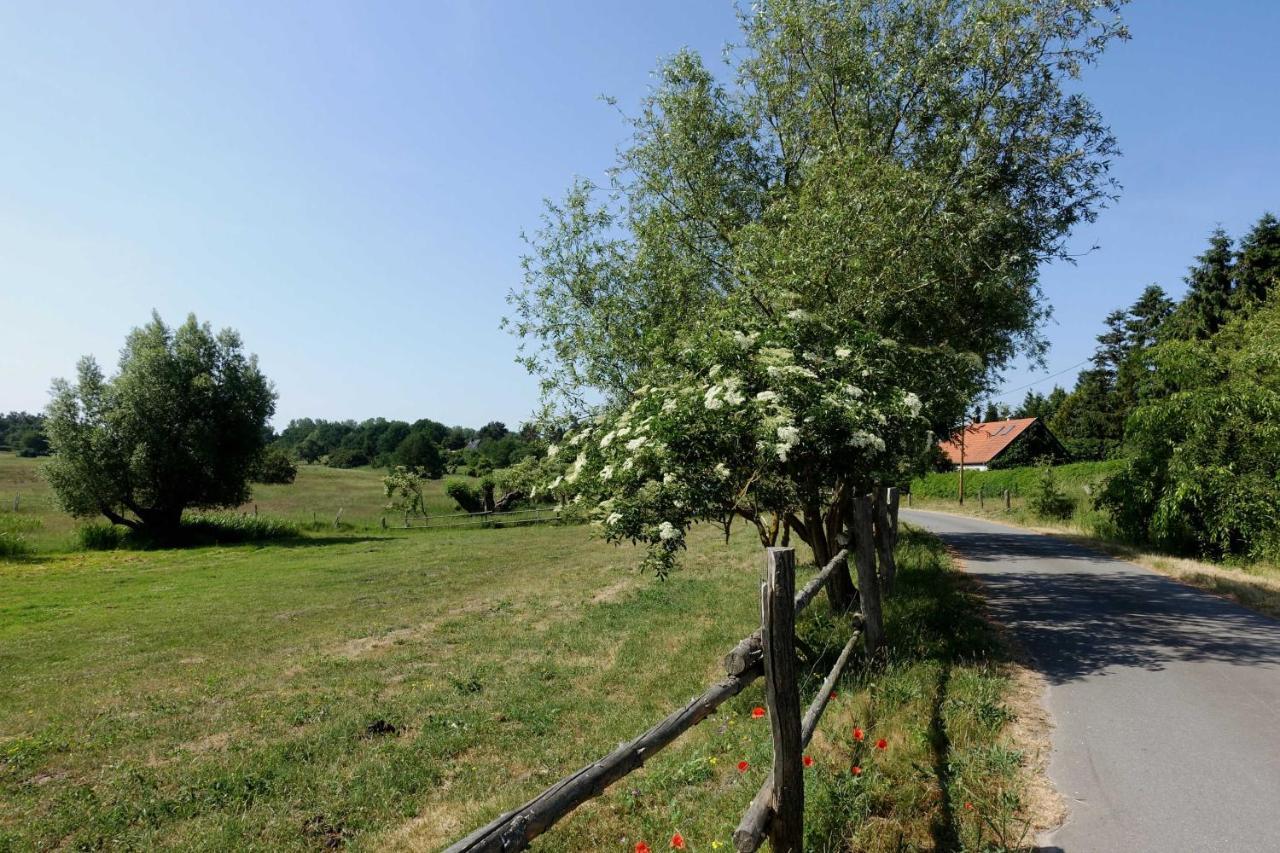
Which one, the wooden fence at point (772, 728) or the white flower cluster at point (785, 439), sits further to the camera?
the white flower cluster at point (785, 439)

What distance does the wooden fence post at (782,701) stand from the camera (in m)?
3.82

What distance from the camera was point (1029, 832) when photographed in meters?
4.48

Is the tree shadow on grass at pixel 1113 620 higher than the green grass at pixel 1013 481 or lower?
lower

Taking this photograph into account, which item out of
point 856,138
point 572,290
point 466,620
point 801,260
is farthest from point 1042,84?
point 466,620

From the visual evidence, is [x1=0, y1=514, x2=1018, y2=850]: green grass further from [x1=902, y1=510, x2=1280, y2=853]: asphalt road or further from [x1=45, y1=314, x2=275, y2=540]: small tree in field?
[x1=45, y1=314, x2=275, y2=540]: small tree in field

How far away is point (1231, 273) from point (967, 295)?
116 feet

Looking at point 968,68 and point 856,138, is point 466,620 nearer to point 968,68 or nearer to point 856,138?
point 856,138

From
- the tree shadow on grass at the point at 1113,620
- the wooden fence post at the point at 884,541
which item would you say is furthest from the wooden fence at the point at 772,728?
the wooden fence post at the point at 884,541

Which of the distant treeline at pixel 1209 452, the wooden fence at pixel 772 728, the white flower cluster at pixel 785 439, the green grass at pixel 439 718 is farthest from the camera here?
the distant treeline at pixel 1209 452

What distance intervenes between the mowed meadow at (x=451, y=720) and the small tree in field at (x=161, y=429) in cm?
1796

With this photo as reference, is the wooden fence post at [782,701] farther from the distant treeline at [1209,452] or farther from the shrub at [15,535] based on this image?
the shrub at [15,535]

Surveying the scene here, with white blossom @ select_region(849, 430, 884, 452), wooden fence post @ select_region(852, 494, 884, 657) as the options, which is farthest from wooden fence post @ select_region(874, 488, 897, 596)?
white blossom @ select_region(849, 430, 884, 452)

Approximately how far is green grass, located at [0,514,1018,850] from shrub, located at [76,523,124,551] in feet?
57.7

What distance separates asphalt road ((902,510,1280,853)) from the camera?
4.46m
